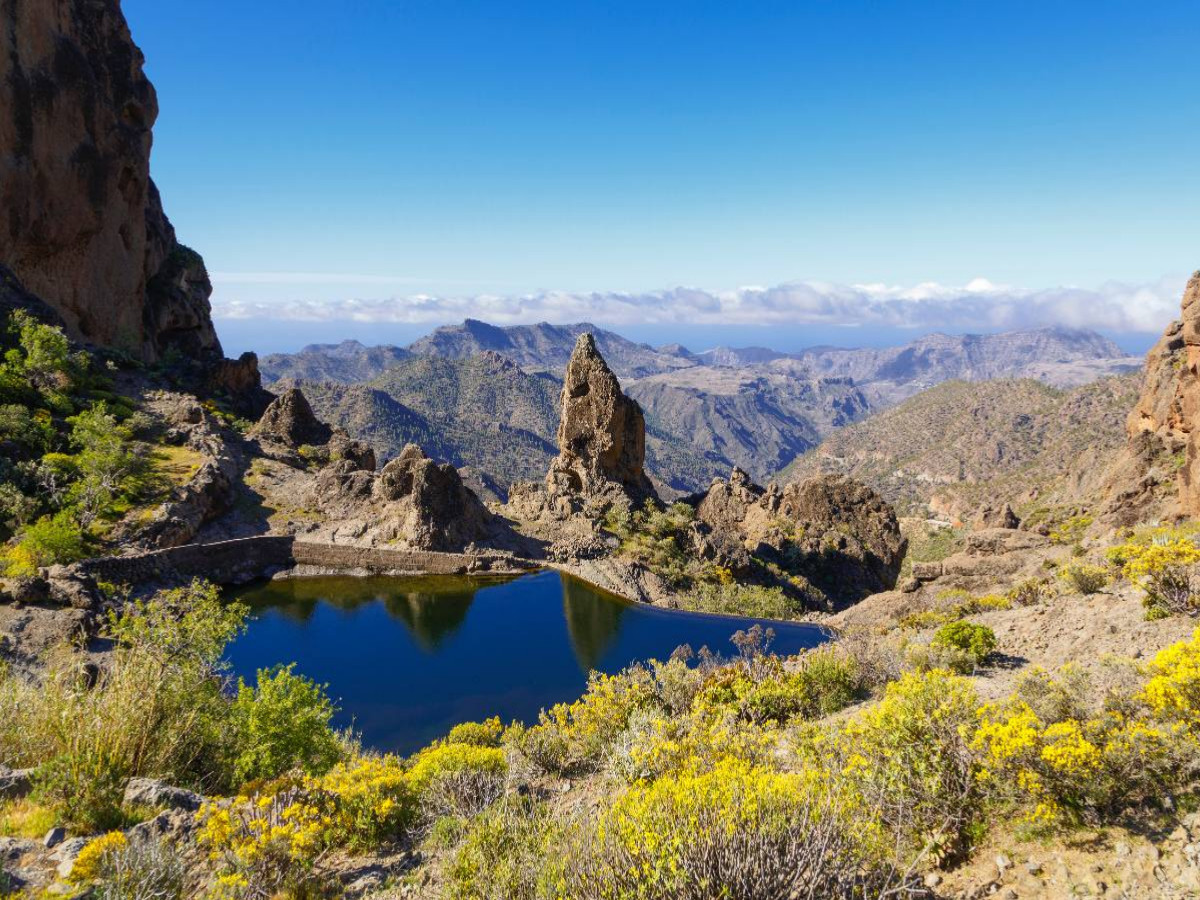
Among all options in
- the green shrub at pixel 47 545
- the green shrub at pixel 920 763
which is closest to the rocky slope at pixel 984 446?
the green shrub at pixel 920 763

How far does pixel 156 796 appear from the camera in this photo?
22.0ft

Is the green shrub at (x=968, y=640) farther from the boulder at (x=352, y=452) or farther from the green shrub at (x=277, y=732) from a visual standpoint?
the boulder at (x=352, y=452)

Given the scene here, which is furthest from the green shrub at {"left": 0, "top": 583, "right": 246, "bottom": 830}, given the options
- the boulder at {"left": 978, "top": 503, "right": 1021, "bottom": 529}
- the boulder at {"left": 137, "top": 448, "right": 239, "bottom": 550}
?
the boulder at {"left": 978, "top": 503, "right": 1021, "bottom": 529}

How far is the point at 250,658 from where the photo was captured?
2130 centimetres

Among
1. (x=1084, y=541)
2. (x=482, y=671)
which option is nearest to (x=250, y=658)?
(x=482, y=671)

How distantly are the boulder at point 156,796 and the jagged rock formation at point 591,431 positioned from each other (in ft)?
87.6

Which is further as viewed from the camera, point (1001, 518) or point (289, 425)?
point (1001, 518)

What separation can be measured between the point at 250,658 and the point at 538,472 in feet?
343

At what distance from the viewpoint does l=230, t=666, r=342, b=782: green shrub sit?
862cm

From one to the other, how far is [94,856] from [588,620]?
65.3ft

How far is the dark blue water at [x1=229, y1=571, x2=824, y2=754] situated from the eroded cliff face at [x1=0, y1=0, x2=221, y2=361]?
99.7 feet

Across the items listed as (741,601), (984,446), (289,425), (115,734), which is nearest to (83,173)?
(289,425)

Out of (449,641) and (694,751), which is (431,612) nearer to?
(449,641)

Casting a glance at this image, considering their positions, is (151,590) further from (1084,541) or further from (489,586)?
(1084,541)
